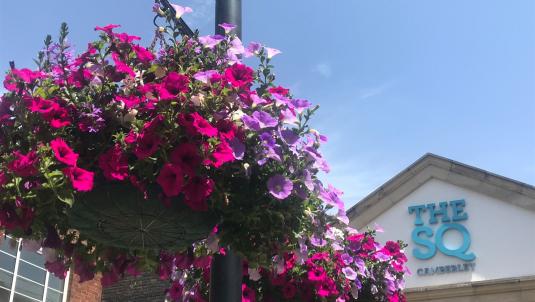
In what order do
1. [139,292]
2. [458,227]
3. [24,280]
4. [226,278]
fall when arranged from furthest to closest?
[458,227] → [139,292] → [24,280] → [226,278]

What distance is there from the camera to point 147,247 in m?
2.95

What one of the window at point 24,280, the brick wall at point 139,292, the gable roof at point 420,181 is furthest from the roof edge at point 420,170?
the window at point 24,280

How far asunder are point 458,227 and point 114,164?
1345 cm

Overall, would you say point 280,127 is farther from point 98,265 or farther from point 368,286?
point 368,286

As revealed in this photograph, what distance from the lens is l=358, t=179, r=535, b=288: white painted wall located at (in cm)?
1386

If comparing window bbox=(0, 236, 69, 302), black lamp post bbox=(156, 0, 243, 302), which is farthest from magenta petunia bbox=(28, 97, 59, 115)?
window bbox=(0, 236, 69, 302)

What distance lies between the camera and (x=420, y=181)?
15883 millimetres

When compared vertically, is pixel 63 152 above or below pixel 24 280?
below

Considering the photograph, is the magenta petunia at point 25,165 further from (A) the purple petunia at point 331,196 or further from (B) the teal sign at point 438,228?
(B) the teal sign at point 438,228

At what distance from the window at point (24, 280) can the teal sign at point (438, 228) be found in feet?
29.0

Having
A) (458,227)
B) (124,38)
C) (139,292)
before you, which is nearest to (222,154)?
(124,38)

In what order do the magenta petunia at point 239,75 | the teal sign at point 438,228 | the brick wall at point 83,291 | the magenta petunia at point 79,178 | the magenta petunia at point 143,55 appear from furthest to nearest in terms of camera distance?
the teal sign at point 438,228
the brick wall at point 83,291
the magenta petunia at point 143,55
the magenta petunia at point 239,75
the magenta petunia at point 79,178

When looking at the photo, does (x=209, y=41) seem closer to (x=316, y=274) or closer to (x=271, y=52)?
(x=271, y=52)

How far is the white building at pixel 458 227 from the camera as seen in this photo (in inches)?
546
